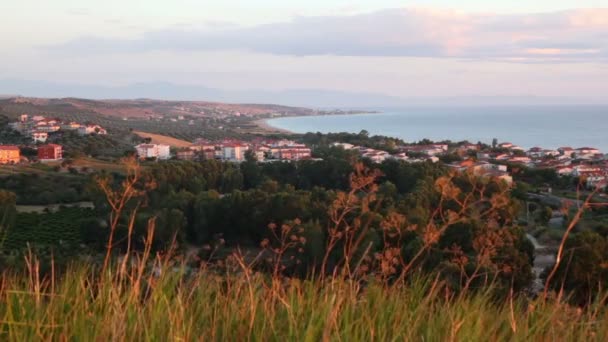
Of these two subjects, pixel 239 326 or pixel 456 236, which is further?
pixel 456 236

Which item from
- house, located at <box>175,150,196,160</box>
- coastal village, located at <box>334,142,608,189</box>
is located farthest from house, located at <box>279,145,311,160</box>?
house, located at <box>175,150,196,160</box>

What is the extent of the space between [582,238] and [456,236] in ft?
7.27

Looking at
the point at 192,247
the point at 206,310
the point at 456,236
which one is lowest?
the point at 192,247

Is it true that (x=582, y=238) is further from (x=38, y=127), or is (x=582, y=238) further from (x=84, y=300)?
(x=38, y=127)

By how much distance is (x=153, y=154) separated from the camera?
148 ft

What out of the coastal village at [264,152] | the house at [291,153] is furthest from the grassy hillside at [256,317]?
the house at [291,153]

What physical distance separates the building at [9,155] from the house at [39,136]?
8507mm

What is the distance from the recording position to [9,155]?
36.1 meters

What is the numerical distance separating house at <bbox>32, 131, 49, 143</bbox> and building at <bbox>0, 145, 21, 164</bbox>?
851 cm

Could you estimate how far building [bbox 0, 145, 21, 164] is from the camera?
114 ft

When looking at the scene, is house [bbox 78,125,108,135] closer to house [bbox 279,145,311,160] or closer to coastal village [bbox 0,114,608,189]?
coastal village [bbox 0,114,608,189]

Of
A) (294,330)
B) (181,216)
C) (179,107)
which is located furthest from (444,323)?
(179,107)

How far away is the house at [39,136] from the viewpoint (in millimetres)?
46188

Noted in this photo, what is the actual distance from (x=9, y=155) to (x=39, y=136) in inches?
444
